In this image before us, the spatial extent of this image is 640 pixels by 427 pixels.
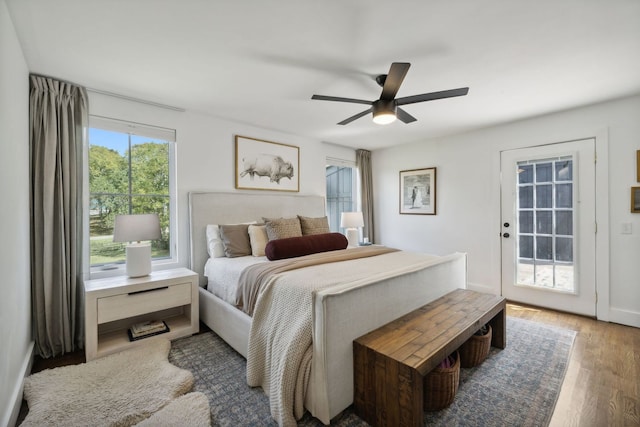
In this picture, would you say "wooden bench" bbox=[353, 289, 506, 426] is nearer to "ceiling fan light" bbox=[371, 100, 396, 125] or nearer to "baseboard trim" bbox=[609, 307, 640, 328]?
"ceiling fan light" bbox=[371, 100, 396, 125]

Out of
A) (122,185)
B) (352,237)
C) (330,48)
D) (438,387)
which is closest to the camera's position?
(438,387)

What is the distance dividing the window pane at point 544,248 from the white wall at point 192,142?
150 inches

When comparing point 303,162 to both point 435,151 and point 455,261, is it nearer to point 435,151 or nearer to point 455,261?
point 435,151

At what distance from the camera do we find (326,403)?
1.55 metres

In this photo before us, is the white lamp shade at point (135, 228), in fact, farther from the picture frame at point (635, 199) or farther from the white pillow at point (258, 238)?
the picture frame at point (635, 199)

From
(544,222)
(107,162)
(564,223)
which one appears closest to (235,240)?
(107,162)

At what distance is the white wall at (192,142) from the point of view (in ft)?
9.33

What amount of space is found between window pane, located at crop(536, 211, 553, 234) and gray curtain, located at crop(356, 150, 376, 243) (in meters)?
2.49

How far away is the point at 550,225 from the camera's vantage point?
3.40 meters

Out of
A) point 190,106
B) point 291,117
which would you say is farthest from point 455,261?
point 190,106

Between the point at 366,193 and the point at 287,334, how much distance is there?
3.83m

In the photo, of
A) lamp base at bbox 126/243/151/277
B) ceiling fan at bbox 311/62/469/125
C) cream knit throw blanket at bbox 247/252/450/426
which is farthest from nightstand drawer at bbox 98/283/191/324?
ceiling fan at bbox 311/62/469/125

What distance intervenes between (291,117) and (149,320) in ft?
9.08

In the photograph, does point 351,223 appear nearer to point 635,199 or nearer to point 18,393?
point 635,199
